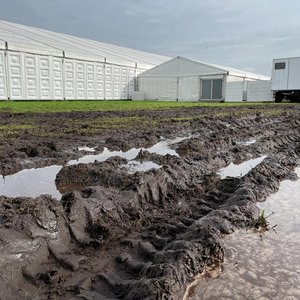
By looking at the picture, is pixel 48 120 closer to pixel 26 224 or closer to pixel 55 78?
pixel 26 224

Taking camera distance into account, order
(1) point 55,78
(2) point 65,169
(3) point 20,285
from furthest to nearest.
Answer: (1) point 55,78 < (2) point 65,169 < (3) point 20,285

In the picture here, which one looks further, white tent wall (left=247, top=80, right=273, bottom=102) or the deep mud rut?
white tent wall (left=247, top=80, right=273, bottom=102)

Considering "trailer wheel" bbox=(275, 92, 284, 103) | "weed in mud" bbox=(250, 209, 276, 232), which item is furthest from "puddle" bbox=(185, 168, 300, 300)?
"trailer wheel" bbox=(275, 92, 284, 103)

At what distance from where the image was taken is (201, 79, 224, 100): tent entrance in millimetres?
31422

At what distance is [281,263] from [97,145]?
525 cm

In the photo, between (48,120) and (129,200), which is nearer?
(129,200)

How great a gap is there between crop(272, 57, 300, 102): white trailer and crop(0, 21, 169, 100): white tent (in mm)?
12658

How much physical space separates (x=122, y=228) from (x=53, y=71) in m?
22.6

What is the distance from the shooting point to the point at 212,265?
2852mm

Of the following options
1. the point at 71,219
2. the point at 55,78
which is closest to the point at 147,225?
the point at 71,219

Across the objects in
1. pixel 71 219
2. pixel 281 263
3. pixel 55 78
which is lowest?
pixel 281 263

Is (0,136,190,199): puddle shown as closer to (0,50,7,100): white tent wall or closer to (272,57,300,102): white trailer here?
(0,50,7,100): white tent wall

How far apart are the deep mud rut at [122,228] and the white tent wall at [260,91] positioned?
2926 centimetres

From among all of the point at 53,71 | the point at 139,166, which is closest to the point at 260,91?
the point at 53,71
